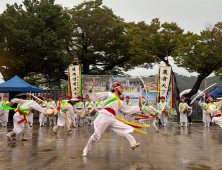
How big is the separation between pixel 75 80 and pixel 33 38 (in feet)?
24.1

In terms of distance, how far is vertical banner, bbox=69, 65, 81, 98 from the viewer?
21578 mm

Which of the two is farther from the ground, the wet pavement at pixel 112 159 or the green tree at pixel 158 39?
the green tree at pixel 158 39

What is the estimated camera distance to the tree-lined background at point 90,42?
2445cm

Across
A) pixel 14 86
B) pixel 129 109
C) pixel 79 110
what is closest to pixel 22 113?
pixel 129 109

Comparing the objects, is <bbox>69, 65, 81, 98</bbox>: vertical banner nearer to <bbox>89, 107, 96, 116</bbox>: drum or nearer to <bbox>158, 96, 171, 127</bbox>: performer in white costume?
<bbox>89, 107, 96, 116</bbox>: drum

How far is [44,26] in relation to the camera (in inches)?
1065

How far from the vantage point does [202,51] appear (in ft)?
78.4

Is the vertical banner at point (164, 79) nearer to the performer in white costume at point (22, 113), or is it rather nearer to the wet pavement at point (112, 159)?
the performer in white costume at point (22, 113)

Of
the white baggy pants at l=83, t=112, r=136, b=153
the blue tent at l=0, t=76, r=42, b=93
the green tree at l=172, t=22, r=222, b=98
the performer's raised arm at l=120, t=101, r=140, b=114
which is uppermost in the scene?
the green tree at l=172, t=22, r=222, b=98

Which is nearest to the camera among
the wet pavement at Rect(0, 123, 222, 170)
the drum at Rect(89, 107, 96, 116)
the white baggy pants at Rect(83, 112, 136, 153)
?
the wet pavement at Rect(0, 123, 222, 170)

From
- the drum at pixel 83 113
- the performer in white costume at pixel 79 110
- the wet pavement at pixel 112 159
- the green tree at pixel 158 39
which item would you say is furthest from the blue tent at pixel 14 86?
the green tree at pixel 158 39

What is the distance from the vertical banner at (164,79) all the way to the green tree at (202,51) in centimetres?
339

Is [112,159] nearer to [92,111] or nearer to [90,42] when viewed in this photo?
[92,111]

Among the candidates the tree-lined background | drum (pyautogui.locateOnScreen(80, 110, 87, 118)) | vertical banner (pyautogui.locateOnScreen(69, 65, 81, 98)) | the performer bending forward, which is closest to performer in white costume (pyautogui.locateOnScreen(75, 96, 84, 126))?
drum (pyautogui.locateOnScreen(80, 110, 87, 118))
